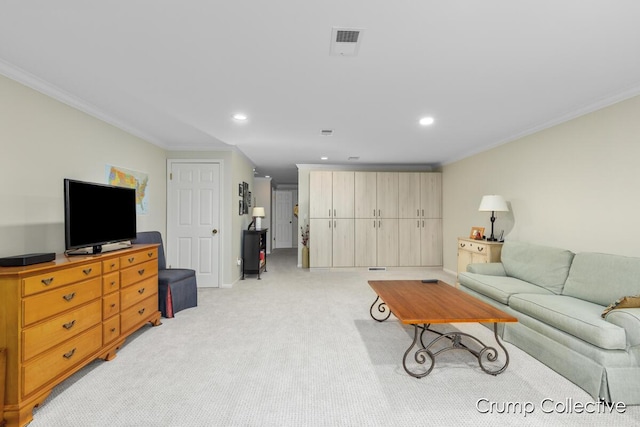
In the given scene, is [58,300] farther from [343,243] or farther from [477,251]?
[343,243]

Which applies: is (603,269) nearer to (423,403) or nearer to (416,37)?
(423,403)

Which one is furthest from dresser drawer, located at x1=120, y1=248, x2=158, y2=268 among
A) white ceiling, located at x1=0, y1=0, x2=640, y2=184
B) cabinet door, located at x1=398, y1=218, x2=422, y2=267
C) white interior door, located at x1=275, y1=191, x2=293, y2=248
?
white interior door, located at x1=275, y1=191, x2=293, y2=248

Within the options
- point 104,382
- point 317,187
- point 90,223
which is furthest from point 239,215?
point 104,382

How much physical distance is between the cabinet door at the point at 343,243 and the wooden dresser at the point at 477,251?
7.44ft

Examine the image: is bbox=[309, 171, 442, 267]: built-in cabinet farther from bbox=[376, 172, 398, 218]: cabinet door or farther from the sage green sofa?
the sage green sofa

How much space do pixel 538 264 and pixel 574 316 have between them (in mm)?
1220

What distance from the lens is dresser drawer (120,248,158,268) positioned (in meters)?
2.81

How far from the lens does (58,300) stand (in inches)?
80.4

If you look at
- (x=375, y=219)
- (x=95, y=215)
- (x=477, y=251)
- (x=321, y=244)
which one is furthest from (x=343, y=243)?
(x=95, y=215)

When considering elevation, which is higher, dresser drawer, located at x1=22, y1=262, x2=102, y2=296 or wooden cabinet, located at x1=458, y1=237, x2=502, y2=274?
dresser drawer, located at x1=22, y1=262, x2=102, y2=296

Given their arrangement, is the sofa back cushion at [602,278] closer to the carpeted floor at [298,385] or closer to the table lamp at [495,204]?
the carpeted floor at [298,385]

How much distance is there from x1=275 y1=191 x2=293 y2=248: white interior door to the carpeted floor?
6.98 metres

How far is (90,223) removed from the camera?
2.63 m

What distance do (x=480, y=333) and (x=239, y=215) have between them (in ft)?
13.9
